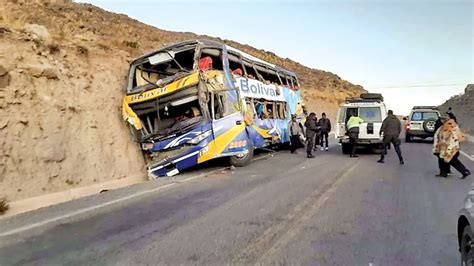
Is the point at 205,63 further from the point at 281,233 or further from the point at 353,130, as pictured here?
the point at 281,233

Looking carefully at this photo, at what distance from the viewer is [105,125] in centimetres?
1371

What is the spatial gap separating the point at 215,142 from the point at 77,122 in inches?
154

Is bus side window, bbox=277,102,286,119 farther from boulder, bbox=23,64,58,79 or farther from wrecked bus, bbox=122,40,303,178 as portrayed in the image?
boulder, bbox=23,64,58,79

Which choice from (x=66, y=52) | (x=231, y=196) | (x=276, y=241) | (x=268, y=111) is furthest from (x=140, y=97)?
(x=276, y=241)

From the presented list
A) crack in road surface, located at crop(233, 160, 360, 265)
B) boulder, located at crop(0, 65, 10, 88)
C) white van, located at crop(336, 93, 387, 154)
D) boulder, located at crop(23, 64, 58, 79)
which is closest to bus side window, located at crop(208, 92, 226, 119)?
boulder, located at crop(23, 64, 58, 79)

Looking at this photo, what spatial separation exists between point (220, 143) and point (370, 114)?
824cm

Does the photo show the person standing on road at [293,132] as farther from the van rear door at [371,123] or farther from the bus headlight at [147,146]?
the bus headlight at [147,146]

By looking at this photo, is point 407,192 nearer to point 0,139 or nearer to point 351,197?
point 351,197

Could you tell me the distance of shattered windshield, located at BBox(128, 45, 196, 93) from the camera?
44.6 ft

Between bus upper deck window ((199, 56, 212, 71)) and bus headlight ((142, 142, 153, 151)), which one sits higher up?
bus upper deck window ((199, 56, 212, 71))

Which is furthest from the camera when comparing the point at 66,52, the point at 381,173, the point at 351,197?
the point at 66,52

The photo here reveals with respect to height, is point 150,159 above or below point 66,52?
below

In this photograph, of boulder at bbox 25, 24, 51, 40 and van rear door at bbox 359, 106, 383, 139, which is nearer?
boulder at bbox 25, 24, 51, 40

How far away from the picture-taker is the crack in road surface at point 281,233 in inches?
198
